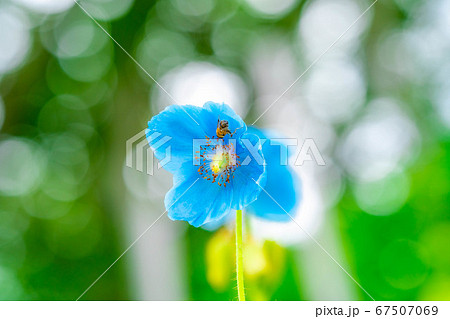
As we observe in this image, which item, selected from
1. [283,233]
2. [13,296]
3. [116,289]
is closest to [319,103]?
[283,233]

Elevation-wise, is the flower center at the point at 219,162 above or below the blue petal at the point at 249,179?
above

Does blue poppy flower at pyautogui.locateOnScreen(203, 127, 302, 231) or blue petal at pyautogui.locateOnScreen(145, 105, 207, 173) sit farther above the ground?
blue petal at pyautogui.locateOnScreen(145, 105, 207, 173)

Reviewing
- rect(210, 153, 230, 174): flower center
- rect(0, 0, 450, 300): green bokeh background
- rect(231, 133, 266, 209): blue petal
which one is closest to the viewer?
rect(231, 133, 266, 209): blue petal

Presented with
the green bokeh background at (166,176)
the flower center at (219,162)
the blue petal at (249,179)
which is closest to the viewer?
the blue petal at (249,179)

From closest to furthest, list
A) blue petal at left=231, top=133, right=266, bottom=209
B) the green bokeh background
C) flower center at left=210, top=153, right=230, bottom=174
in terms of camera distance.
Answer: blue petal at left=231, top=133, right=266, bottom=209, flower center at left=210, top=153, right=230, bottom=174, the green bokeh background

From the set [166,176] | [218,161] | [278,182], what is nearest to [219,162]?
[218,161]

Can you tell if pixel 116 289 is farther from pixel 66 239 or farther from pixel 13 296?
pixel 66 239
